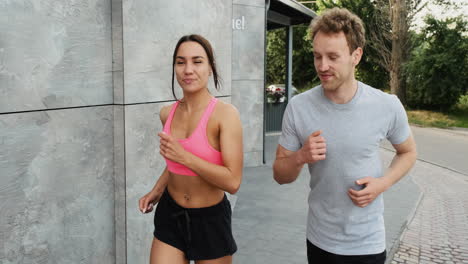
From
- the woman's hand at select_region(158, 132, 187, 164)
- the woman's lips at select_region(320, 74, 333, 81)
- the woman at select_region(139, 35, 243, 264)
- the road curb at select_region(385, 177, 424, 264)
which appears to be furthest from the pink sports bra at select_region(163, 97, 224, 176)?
the road curb at select_region(385, 177, 424, 264)

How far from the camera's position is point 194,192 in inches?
100.0

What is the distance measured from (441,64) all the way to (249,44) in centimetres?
1606

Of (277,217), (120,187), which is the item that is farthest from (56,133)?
(277,217)

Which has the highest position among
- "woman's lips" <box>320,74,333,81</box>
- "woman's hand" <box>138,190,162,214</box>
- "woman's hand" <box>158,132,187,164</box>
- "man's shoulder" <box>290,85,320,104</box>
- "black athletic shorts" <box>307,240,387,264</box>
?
"woman's lips" <box>320,74,333,81</box>

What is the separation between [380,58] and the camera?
29.2m

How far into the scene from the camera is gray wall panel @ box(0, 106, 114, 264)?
9.39ft

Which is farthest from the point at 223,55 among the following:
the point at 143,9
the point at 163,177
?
the point at 163,177

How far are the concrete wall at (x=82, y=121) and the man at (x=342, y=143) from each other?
61.2 inches

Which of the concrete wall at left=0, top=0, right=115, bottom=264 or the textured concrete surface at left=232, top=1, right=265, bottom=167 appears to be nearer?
the concrete wall at left=0, top=0, right=115, bottom=264

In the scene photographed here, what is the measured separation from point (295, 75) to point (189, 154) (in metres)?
37.5

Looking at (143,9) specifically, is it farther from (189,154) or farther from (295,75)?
(295,75)

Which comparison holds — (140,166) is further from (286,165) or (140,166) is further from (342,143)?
(342,143)

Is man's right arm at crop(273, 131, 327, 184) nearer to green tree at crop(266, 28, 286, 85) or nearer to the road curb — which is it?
the road curb

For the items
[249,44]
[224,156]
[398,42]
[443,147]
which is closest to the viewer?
[224,156]
